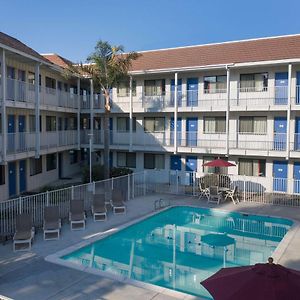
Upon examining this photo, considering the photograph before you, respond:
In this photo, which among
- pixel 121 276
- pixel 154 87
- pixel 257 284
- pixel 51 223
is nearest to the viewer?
pixel 257 284

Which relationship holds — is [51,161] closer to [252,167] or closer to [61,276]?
[252,167]

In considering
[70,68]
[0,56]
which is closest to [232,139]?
[70,68]

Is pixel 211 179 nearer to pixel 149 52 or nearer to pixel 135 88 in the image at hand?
pixel 135 88

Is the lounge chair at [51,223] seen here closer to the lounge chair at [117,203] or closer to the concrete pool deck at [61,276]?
the concrete pool deck at [61,276]

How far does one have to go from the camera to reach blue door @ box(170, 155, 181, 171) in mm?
26766

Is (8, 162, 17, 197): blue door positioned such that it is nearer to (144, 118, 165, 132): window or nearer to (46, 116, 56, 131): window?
(46, 116, 56, 131): window

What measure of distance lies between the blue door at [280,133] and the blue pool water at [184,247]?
642 centimetres

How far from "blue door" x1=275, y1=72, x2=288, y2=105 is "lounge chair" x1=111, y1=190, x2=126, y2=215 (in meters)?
12.0

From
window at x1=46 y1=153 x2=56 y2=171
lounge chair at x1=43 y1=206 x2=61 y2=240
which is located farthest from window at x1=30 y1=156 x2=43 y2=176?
lounge chair at x1=43 y1=206 x2=61 y2=240

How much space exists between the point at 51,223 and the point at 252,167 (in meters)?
15.0

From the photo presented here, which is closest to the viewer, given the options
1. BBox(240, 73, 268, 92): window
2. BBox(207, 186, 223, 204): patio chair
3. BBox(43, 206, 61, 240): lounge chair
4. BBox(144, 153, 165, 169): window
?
BBox(43, 206, 61, 240): lounge chair

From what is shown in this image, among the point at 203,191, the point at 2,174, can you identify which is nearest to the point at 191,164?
the point at 203,191

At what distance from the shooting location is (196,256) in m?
13.4

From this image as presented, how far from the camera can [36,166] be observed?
24125mm
